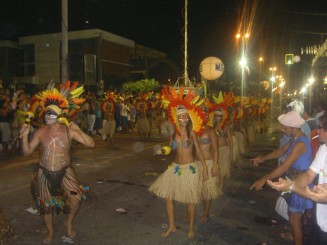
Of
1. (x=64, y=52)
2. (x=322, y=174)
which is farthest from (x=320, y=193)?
(x=64, y=52)

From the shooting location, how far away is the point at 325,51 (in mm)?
21078

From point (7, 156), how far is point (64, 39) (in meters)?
5.29

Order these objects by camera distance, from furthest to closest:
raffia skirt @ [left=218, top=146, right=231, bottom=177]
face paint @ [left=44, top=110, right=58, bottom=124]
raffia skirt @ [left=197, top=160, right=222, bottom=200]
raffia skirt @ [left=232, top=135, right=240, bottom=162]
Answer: raffia skirt @ [left=232, top=135, right=240, bottom=162] → raffia skirt @ [left=218, top=146, right=231, bottom=177] → raffia skirt @ [left=197, top=160, right=222, bottom=200] → face paint @ [left=44, top=110, right=58, bottom=124]

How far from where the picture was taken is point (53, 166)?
4.75m

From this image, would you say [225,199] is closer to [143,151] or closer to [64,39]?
[143,151]

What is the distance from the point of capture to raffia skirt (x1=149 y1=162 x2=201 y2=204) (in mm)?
5020

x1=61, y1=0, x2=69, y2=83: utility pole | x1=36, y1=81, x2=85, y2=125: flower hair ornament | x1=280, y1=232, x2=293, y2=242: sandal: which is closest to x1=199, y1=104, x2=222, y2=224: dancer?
x1=280, y1=232, x2=293, y2=242: sandal

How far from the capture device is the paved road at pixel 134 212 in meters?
5.10

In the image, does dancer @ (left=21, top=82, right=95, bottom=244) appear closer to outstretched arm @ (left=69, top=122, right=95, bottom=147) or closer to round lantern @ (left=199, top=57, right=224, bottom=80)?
outstretched arm @ (left=69, top=122, right=95, bottom=147)

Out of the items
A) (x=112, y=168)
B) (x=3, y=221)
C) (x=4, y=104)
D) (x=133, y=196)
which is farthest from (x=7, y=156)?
(x=3, y=221)

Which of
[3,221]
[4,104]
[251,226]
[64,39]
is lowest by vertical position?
[251,226]

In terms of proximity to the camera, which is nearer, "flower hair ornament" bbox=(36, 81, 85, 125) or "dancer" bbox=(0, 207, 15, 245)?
"dancer" bbox=(0, 207, 15, 245)

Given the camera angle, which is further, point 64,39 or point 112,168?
point 64,39

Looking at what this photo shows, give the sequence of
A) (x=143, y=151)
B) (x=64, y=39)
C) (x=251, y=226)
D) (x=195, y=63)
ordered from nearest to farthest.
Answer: (x=251, y=226) < (x=143, y=151) < (x=64, y=39) < (x=195, y=63)
